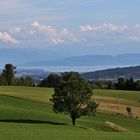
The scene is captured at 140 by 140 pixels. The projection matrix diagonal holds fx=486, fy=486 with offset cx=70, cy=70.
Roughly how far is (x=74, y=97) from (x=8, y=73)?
309 feet

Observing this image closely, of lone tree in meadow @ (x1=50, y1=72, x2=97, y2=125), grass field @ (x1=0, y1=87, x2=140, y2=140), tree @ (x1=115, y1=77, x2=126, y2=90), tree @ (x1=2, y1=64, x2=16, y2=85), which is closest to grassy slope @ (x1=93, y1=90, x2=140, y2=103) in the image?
grass field @ (x1=0, y1=87, x2=140, y2=140)

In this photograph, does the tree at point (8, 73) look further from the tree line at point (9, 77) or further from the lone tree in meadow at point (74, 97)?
the lone tree in meadow at point (74, 97)

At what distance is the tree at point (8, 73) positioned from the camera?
145875 mm

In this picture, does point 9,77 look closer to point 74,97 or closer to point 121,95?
point 121,95

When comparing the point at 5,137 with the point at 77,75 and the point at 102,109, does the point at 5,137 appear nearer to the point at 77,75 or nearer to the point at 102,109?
the point at 77,75

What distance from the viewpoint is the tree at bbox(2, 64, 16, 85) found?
479ft

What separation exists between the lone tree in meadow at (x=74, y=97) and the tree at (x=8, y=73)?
299 feet

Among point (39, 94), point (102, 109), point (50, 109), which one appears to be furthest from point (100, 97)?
point (50, 109)

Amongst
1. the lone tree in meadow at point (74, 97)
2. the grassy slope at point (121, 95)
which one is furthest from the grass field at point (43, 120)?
the grassy slope at point (121, 95)

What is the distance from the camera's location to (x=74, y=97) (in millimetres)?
54312

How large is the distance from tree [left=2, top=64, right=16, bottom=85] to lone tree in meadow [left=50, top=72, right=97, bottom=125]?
9102 centimetres

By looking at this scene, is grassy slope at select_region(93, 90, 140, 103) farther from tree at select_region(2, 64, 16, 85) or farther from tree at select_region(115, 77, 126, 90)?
tree at select_region(2, 64, 16, 85)

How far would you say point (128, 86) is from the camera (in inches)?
5364

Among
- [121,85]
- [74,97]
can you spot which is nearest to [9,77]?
[121,85]
